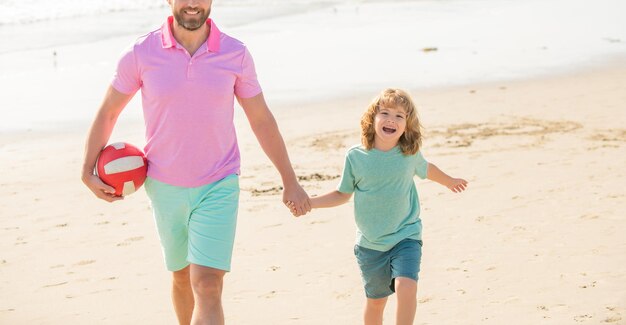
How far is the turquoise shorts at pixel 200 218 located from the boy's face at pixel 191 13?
752 mm

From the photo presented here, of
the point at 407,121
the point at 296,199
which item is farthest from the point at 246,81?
the point at 407,121

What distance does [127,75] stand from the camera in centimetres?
497

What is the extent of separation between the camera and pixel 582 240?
7668 millimetres

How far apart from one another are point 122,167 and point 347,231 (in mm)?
3680

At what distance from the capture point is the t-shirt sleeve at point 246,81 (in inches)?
197

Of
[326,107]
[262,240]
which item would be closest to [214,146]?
[262,240]

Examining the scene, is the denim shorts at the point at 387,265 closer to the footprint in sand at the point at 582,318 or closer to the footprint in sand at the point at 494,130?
the footprint in sand at the point at 582,318

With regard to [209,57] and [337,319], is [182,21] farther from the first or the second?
[337,319]

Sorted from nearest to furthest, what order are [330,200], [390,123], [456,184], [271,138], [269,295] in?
1. [271,138]
2. [390,123]
3. [330,200]
4. [456,184]
5. [269,295]

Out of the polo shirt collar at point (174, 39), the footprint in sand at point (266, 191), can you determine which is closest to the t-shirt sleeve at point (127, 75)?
the polo shirt collar at point (174, 39)

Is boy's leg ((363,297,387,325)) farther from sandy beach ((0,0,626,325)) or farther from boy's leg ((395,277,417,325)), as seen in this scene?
sandy beach ((0,0,626,325))

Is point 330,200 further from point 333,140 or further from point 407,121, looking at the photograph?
point 333,140

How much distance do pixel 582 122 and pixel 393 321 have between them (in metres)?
6.46

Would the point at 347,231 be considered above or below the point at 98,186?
below
